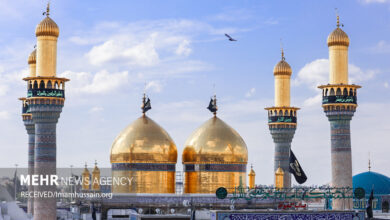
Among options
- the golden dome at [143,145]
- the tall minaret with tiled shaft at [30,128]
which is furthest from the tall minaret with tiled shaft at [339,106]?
the tall minaret with tiled shaft at [30,128]

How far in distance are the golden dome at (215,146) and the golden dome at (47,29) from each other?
10.4m

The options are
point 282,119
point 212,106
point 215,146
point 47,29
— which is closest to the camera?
point 215,146

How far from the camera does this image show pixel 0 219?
46.3 m

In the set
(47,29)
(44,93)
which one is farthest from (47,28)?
(44,93)

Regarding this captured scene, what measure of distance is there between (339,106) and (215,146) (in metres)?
8.05

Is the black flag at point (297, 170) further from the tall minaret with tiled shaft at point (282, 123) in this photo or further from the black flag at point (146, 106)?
the black flag at point (146, 106)

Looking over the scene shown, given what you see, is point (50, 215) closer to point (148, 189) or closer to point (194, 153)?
point (148, 189)

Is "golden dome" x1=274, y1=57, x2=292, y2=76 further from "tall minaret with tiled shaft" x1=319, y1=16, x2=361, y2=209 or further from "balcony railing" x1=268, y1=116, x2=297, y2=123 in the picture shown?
"tall minaret with tiled shaft" x1=319, y1=16, x2=361, y2=209

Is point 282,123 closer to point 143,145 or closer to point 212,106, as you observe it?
point 212,106

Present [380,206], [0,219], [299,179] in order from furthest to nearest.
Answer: [380,206] < [0,219] < [299,179]

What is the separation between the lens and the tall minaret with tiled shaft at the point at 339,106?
4634 cm

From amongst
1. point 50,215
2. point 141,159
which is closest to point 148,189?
point 141,159

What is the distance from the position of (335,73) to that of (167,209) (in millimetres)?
13474

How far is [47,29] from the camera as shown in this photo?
154 feet
